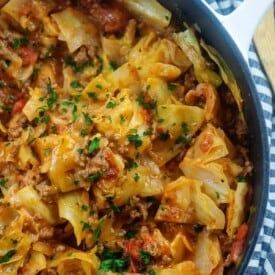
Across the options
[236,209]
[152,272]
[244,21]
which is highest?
[244,21]

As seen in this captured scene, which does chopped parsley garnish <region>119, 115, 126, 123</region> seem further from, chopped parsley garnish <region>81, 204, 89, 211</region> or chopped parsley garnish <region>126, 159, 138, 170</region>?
chopped parsley garnish <region>81, 204, 89, 211</region>

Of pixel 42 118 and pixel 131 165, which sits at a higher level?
pixel 42 118

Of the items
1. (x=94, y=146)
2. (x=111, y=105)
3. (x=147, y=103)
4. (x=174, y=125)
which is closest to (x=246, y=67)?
(x=174, y=125)

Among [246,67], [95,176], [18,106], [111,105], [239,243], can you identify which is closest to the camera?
[246,67]

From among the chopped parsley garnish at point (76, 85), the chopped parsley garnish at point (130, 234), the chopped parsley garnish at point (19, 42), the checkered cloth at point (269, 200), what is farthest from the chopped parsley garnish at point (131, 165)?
the chopped parsley garnish at point (19, 42)

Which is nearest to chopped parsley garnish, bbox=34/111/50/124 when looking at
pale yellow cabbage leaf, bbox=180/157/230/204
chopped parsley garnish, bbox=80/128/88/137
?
chopped parsley garnish, bbox=80/128/88/137

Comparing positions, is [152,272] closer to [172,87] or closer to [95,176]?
[95,176]

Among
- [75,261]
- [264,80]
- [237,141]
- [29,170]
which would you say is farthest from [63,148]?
[264,80]

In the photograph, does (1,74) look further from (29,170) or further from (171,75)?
(171,75)
